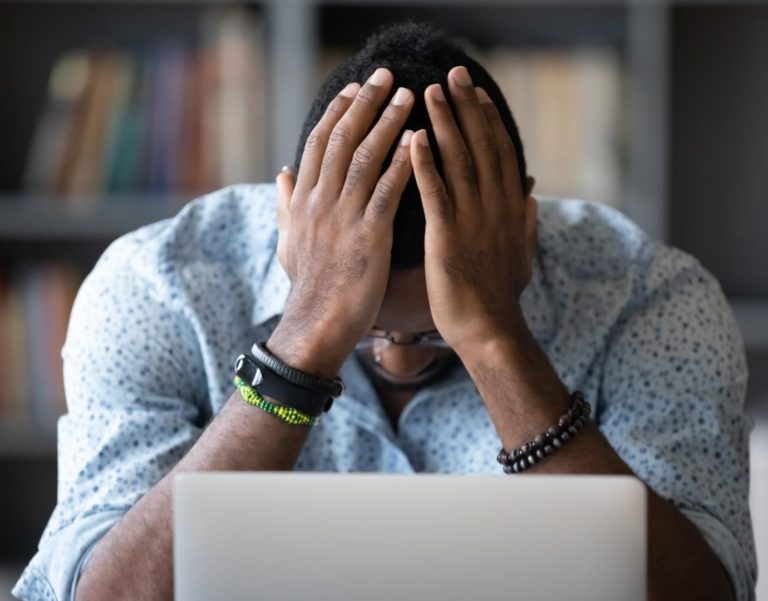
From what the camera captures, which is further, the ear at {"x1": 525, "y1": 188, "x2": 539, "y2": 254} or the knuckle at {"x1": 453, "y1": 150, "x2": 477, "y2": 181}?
the ear at {"x1": 525, "y1": 188, "x2": 539, "y2": 254}

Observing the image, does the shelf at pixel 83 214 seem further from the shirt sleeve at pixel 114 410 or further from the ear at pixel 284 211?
the ear at pixel 284 211

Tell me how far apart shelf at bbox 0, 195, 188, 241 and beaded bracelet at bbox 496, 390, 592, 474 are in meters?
1.38

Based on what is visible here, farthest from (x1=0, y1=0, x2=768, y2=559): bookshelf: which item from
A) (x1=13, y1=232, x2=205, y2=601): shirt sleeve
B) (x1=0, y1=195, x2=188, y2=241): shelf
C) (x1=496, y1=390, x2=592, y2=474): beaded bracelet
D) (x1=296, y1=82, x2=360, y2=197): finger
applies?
(x1=496, y1=390, x2=592, y2=474): beaded bracelet

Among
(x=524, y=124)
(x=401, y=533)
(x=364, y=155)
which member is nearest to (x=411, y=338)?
(x=364, y=155)

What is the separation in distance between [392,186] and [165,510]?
371 millimetres

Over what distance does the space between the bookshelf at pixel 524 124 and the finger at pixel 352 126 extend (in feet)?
3.98

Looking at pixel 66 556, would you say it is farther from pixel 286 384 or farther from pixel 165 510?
pixel 286 384

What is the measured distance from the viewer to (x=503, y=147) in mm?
1186

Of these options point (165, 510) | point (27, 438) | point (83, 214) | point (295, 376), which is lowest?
point (27, 438)

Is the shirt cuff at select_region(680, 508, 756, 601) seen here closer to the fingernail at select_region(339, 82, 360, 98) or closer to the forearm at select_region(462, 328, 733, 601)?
the forearm at select_region(462, 328, 733, 601)

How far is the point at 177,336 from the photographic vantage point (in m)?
1.32

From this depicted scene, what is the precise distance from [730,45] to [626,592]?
76.1 inches

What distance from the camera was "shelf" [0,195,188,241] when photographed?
2.38m

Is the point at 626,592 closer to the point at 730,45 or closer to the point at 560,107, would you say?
the point at 560,107
